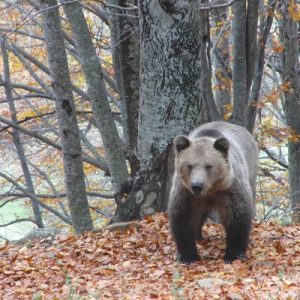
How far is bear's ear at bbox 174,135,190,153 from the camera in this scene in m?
6.16

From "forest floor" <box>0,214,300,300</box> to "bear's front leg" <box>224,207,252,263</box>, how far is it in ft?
0.49

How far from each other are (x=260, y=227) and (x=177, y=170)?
2016 mm

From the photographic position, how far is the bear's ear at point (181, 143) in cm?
616

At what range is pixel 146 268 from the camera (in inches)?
249

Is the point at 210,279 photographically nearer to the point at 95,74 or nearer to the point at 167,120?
the point at 167,120

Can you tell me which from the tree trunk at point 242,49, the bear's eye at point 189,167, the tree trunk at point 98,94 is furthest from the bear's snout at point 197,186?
the tree trunk at point 98,94

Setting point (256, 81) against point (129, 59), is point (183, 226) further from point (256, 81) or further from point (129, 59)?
point (256, 81)

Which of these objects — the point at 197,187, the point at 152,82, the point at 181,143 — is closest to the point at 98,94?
the point at 152,82

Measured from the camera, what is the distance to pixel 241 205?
632 cm

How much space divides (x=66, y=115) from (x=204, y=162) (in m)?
4.90

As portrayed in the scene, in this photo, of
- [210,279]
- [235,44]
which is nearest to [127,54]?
[235,44]

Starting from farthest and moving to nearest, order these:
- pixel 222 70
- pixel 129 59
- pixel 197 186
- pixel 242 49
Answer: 1. pixel 222 70
2. pixel 242 49
3. pixel 129 59
4. pixel 197 186

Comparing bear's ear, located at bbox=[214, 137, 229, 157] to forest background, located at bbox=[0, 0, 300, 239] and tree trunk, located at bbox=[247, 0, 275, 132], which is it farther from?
tree trunk, located at bbox=[247, 0, 275, 132]

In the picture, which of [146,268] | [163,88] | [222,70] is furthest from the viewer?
[222,70]
